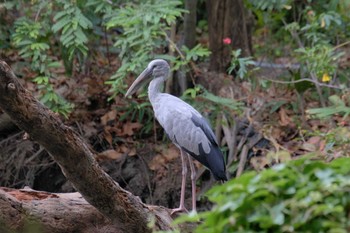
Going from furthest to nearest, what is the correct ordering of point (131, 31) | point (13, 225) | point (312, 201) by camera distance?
point (131, 31)
point (13, 225)
point (312, 201)

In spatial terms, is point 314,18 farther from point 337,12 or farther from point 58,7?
point 58,7

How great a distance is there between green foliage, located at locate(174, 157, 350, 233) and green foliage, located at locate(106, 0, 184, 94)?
5.29 metres

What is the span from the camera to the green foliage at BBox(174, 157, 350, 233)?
109 inches

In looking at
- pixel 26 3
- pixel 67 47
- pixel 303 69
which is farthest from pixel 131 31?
pixel 303 69

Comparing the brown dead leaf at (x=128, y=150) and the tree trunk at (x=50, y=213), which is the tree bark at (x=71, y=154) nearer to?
the tree trunk at (x=50, y=213)

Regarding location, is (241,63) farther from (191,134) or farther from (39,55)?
(39,55)

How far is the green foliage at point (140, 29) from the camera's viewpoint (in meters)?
8.15

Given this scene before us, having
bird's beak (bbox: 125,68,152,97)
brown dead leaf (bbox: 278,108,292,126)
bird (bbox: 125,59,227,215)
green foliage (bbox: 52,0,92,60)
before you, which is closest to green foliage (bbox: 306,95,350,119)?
brown dead leaf (bbox: 278,108,292,126)

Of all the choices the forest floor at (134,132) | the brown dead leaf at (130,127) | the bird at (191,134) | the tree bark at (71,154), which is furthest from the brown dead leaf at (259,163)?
the brown dead leaf at (130,127)

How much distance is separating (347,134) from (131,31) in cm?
263

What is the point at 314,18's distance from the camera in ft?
30.9

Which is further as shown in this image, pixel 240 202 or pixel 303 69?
pixel 303 69

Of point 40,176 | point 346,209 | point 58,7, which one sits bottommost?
point 40,176

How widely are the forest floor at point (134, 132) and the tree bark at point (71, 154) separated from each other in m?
3.66
